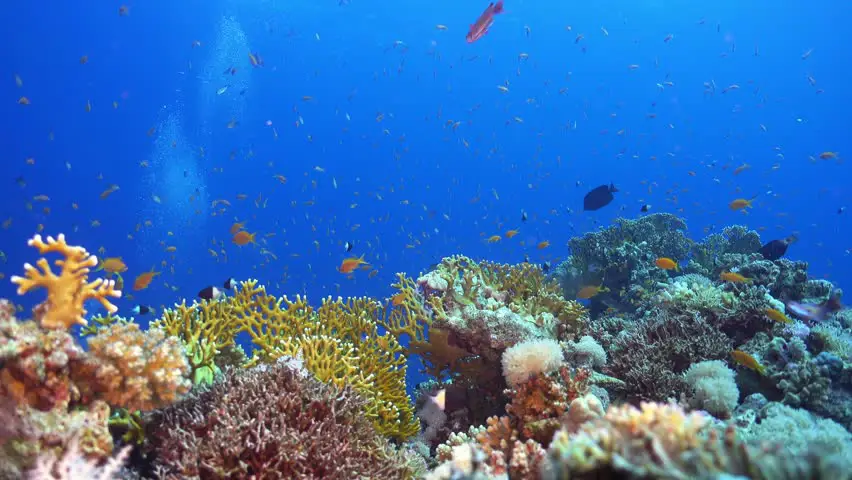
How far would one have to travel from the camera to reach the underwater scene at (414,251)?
10.7 ft

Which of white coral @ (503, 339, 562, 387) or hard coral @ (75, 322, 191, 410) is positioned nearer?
hard coral @ (75, 322, 191, 410)

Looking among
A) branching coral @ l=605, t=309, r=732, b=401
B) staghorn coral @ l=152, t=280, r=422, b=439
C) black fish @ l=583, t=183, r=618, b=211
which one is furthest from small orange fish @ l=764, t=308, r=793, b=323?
black fish @ l=583, t=183, r=618, b=211

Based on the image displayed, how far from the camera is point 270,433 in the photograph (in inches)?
143

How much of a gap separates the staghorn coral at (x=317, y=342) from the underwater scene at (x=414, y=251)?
1.6 inches

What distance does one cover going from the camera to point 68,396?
3045mm

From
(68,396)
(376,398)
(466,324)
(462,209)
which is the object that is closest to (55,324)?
(68,396)

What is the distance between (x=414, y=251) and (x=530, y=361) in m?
67.7

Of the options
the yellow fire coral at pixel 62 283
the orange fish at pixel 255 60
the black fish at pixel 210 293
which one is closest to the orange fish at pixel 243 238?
the black fish at pixel 210 293

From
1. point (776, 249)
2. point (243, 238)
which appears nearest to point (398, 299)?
point (243, 238)

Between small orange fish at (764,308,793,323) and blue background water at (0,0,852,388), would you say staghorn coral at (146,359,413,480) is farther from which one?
blue background water at (0,0,852,388)

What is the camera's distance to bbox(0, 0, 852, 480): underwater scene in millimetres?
3268

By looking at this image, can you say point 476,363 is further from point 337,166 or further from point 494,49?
point 337,166

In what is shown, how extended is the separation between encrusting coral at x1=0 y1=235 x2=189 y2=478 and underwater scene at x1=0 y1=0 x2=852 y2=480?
0.02 m

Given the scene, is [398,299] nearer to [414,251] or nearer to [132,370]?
[132,370]
